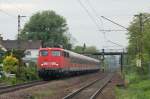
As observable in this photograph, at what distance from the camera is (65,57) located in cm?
5462

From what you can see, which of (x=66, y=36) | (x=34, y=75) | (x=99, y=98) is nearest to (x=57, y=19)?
(x=66, y=36)

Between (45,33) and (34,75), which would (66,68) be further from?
(45,33)

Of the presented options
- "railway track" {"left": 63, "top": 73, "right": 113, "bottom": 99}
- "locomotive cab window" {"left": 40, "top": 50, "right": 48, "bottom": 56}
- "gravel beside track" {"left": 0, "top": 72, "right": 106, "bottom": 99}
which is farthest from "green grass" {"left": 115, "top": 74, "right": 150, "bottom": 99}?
"locomotive cab window" {"left": 40, "top": 50, "right": 48, "bottom": 56}

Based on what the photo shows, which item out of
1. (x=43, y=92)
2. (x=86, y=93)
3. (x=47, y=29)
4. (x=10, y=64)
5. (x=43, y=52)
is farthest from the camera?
(x=47, y=29)

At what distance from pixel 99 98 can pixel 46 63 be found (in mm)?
25747

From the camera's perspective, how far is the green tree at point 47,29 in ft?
456

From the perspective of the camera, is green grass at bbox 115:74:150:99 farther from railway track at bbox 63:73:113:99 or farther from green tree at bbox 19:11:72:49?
green tree at bbox 19:11:72:49

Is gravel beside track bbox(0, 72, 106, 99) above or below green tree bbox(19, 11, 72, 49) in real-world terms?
below

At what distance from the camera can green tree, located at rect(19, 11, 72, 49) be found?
139 meters

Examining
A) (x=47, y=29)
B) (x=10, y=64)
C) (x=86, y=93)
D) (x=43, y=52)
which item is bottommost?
(x=86, y=93)

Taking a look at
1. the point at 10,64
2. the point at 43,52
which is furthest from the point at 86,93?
the point at 43,52

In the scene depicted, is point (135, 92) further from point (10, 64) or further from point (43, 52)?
point (43, 52)

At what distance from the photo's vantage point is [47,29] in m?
141

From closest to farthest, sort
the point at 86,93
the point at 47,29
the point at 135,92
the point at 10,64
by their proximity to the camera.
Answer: the point at 135,92 < the point at 86,93 < the point at 10,64 < the point at 47,29
